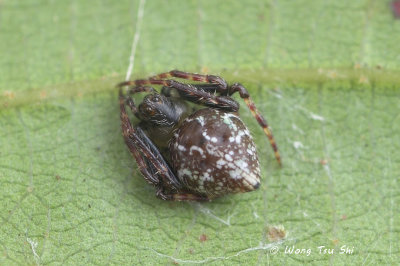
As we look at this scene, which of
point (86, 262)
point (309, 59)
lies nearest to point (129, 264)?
point (86, 262)

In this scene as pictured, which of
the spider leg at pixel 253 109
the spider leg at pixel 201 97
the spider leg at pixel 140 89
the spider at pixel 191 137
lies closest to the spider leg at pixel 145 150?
the spider at pixel 191 137

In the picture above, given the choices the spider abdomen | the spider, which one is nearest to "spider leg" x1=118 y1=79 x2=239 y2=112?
the spider

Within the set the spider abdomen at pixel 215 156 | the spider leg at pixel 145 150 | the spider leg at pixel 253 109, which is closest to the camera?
the spider abdomen at pixel 215 156

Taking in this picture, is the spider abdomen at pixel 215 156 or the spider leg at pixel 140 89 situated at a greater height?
the spider leg at pixel 140 89

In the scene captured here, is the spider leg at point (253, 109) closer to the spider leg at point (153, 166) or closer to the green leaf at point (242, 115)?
the green leaf at point (242, 115)

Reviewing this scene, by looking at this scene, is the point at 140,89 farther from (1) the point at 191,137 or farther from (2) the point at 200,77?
(1) the point at 191,137

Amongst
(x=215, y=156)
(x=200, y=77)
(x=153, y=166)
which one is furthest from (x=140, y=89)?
(x=215, y=156)

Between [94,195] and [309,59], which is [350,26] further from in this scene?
[94,195]
